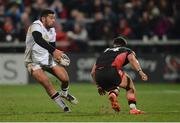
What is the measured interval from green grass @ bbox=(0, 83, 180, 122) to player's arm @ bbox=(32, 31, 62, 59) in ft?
3.94

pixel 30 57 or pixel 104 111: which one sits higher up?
pixel 30 57

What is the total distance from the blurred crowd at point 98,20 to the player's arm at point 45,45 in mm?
10752

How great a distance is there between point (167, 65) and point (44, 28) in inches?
447

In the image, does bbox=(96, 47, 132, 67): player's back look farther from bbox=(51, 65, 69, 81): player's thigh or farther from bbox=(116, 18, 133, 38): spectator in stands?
bbox=(116, 18, 133, 38): spectator in stands

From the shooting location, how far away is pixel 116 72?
13.9 meters

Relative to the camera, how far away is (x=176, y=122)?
38.7 ft

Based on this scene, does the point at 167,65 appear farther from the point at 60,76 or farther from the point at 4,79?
the point at 60,76

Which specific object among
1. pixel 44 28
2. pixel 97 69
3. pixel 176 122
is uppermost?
pixel 44 28

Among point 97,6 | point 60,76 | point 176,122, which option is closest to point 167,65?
point 97,6

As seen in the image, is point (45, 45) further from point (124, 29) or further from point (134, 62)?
point (124, 29)

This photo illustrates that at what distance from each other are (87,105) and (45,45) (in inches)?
127

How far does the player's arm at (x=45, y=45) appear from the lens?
44.2 ft

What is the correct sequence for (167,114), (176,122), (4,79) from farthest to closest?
(4,79), (167,114), (176,122)

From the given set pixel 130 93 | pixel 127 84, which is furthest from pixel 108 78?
pixel 130 93
